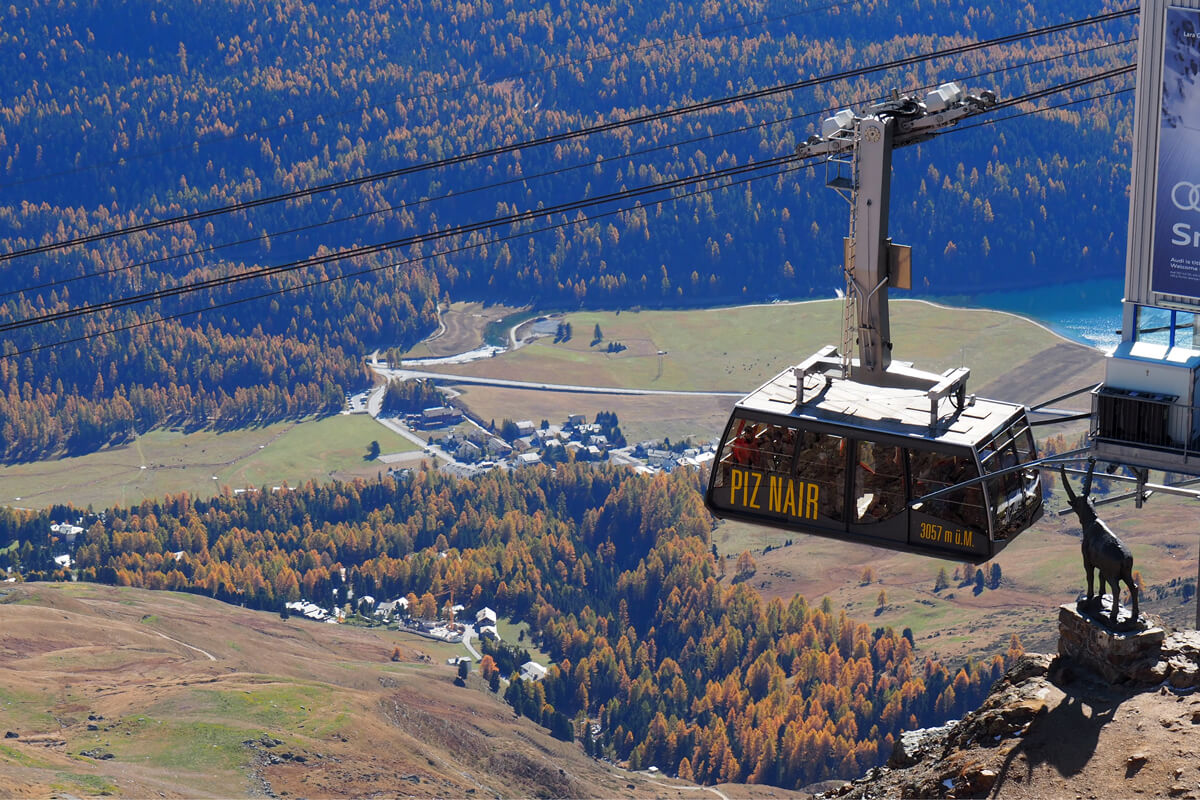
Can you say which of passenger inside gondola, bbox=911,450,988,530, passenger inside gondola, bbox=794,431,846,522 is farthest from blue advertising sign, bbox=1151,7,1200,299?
passenger inside gondola, bbox=794,431,846,522

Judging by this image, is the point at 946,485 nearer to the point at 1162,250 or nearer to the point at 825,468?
the point at 825,468

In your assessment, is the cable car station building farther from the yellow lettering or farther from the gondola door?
the yellow lettering

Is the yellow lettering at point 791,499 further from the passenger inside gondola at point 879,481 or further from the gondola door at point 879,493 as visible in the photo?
the passenger inside gondola at point 879,481

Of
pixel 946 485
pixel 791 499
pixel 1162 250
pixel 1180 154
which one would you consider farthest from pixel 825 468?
pixel 1180 154

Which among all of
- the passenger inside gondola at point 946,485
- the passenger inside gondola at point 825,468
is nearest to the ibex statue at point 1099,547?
the passenger inside gondola at point 946,485

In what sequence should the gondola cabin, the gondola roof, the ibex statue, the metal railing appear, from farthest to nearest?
the metal railing
the gondola cabin
the gondola roof
the ibex statue

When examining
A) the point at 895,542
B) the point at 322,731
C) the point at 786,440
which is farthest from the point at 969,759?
the point at 322,731
